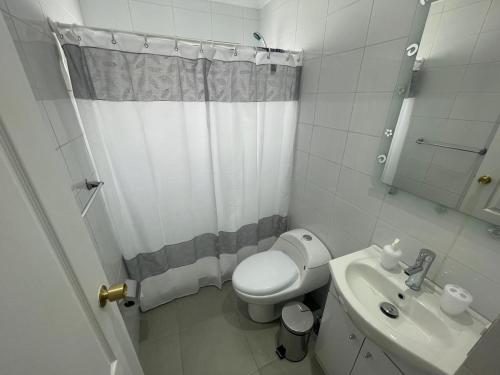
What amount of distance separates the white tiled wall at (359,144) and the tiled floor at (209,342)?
79cm

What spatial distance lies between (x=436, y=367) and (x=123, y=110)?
1.60 metres

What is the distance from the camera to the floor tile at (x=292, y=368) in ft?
4.21

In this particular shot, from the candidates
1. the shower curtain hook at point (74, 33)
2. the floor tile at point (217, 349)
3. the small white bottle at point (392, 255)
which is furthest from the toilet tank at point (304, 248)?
the shower curtain hook at point (74, 33)

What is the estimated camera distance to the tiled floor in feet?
4.27

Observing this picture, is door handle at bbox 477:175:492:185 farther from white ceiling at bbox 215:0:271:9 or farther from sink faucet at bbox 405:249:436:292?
white ceiling at bbox 215:0:271:9

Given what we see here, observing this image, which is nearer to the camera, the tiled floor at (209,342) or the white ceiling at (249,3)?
the tiled floor at (209,342)

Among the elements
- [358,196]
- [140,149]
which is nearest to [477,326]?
[358,196]

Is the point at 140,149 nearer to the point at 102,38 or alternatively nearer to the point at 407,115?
the point at 102,38

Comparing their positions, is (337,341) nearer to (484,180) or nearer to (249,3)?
(484,180)

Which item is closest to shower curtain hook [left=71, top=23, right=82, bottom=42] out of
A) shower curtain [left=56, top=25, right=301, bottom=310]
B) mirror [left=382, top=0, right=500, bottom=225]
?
shower curtain [left=56, top=25, right=301, bottom=310]

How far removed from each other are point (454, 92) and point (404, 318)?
90cm

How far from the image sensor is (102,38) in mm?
955

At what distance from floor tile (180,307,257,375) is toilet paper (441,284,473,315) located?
1.11 m

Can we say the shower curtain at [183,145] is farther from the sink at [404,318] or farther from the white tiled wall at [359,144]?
the sink at [404,318]
